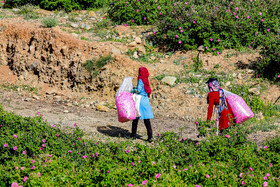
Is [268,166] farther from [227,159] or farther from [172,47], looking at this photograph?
[172,47]

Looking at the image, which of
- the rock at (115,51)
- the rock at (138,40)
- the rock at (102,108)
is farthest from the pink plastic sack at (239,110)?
the rock at (138,40)

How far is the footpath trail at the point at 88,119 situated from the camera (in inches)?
311

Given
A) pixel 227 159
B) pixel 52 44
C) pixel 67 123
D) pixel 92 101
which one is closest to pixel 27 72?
pixel 52 44

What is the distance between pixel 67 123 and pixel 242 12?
656 cm

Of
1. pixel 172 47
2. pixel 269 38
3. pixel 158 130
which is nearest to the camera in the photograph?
pixel 158 130

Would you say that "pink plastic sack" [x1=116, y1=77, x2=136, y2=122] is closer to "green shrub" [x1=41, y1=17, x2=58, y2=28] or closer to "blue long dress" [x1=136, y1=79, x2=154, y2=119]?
"blue long dress" [x1=136, y1=79, x2=154, y2=119]

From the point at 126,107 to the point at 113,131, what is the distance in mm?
1480

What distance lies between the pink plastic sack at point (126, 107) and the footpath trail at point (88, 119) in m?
0.76

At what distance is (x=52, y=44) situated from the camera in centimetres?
1178

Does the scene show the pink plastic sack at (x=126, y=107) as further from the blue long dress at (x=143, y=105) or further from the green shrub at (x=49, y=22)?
the green shrub at (x=49, y=22)

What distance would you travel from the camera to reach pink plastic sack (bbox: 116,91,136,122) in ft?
22.0

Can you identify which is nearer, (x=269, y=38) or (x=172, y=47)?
(x=269, y=38)

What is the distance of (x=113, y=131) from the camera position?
26.5 ft

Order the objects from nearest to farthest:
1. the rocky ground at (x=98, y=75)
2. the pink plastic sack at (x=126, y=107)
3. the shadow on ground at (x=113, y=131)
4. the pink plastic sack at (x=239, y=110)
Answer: the pink plastic sack at (x=239, y=110), the pink plastic sack at (x=126, y=107), the shadow on ground at (x=113, y=131), the rocky ground at (x=98, y=75)
